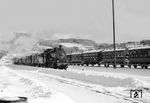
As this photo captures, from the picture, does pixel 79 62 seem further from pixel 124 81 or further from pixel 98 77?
pixel 124 81

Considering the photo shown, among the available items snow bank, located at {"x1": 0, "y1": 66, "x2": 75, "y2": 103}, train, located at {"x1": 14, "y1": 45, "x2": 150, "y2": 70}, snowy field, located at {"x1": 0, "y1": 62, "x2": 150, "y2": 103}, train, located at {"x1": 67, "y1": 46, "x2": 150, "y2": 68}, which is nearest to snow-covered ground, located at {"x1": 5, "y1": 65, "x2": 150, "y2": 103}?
snowy field, located at {"x1": 0, "y1": 62, "x2": 150, "y2": 103}

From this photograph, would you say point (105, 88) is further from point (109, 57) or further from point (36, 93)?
point (109, 57)

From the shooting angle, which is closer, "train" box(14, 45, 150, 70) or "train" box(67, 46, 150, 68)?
"train" box(67, 46, 150, 68)

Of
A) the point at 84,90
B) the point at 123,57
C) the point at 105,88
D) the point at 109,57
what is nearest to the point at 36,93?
the point at 84,90

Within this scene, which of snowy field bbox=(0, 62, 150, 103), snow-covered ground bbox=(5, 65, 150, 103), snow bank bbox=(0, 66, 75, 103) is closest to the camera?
snow bank bbox=(0, 66, 75, 103)

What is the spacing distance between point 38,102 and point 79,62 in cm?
7494

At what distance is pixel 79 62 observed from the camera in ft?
283

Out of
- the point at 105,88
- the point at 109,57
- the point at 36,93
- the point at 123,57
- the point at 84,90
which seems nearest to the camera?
the point at 36,93

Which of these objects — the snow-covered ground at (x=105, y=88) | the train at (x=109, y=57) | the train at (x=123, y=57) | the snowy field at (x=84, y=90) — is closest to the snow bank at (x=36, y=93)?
the snowy field at (x=84, y=90)

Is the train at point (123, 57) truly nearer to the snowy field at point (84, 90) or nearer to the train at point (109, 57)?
the train at point (109, 57)

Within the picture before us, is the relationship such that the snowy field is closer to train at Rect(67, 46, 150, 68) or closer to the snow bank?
the snow bank

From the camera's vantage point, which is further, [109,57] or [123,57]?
[109,57]

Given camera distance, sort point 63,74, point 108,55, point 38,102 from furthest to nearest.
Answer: point 108,55 < point 63,74 < point 38,102

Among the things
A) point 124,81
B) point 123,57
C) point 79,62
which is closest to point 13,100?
point 124,81
